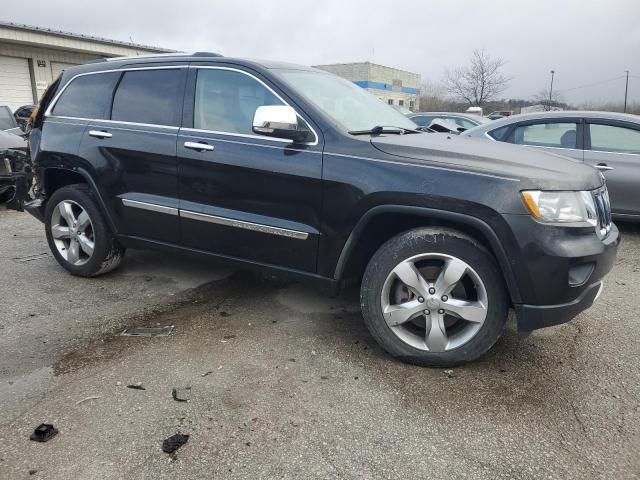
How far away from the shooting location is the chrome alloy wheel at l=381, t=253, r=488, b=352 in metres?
2.96

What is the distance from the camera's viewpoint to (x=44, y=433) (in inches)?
96.6

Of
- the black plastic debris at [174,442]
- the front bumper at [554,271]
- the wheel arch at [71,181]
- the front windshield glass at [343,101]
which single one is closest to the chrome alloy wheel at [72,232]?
the wheel arch at [71,181]

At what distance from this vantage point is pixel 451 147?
3141 mm

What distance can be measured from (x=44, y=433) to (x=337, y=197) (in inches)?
77.8

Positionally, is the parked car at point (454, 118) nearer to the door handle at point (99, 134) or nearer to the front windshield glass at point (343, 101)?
the front windshield glass at point (343, 101)

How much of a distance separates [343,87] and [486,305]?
→ 214cm

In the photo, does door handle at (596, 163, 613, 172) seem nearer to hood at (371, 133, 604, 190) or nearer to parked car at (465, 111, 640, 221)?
parked car at (465, 111, 640, 221)

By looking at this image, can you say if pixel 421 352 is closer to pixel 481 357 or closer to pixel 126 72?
pixel 481 357

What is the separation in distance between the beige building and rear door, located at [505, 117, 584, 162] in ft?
60.1

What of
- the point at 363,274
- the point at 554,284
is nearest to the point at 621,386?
the point at 554,284

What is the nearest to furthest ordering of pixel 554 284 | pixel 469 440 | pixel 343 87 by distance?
pixel 469 440 < pixel 554 284 < pixel 343 87

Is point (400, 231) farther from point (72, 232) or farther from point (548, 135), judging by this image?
point (548, 135)

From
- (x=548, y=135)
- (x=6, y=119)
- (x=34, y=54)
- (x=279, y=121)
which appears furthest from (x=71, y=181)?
(x=34, y=54)

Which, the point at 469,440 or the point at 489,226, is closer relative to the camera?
the point at 469,440
